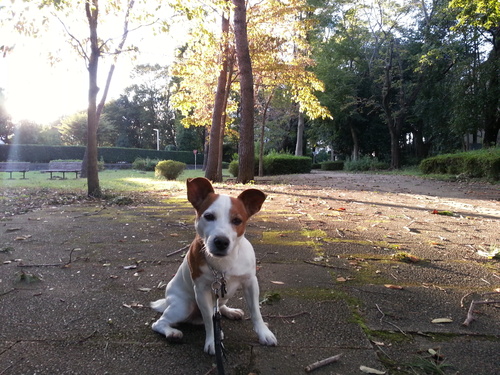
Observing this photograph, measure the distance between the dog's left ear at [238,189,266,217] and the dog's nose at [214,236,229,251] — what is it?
13.2 inches

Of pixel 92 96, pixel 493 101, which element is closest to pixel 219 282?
pixel 92 96

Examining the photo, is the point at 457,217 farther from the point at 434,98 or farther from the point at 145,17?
the point at 434,98

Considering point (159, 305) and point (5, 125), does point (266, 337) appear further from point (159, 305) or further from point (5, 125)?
point (5, 125)

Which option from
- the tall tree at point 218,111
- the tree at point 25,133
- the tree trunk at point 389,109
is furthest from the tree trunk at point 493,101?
the tree at point 25,133

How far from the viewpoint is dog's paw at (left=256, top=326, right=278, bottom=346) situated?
1.76 m

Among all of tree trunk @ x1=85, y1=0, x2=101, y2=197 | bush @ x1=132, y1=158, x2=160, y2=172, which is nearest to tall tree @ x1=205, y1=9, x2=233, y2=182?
tree trunk @ x1=85, y1=0, x2=101, y2=197

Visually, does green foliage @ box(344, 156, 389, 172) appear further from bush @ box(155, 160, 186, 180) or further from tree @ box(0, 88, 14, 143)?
tree @ box(0, 88, 14, 143)

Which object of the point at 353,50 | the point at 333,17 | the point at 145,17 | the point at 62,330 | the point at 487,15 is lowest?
the point at 62,330

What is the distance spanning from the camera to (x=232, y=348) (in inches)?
68.6

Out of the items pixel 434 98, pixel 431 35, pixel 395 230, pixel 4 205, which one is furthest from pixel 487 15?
pixel 434 98

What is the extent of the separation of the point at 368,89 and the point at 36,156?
33.8 meters

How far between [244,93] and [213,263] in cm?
983

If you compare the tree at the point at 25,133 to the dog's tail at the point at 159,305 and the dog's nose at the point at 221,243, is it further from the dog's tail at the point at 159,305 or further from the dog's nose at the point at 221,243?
the dog's nose at the point at 221,243

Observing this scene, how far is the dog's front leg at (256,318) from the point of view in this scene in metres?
1.76
